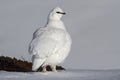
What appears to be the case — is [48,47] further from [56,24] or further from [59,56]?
[56,24]

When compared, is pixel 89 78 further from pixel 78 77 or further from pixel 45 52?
pixel 45 52

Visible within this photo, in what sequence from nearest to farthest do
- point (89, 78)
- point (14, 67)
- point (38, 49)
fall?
point (89, 78) → point (38, 49) → point (14, 67)

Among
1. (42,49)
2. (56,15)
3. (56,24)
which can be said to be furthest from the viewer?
(56,15)

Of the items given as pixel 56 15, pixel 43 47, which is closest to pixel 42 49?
pixel 43 47

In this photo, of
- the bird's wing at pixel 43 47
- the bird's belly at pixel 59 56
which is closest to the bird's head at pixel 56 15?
the bird's belly at pixel 59 56

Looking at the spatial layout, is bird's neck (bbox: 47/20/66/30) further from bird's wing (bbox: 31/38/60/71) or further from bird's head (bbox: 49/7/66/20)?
bird's wing (bbox: 31/38/60/71)

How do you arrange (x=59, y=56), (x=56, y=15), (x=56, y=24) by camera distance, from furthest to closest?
1. (x=56, y=15)
2. (x=56, y=24)
3. (x=59, y=56)

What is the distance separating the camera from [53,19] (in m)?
14.6

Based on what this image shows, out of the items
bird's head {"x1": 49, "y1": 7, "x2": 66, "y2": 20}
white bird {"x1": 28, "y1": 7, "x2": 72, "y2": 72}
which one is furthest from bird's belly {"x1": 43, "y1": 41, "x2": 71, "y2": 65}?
bird's head {"x1": 49, "y1": 7, "x2": 66, "y2": 20}

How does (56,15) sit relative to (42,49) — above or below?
above

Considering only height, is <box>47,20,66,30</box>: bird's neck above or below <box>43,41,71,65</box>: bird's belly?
above

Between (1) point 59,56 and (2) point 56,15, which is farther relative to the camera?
(2) point 56,15

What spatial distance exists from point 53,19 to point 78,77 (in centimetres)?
356

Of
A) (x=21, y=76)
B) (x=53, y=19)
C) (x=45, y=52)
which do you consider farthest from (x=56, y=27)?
(x=21, y=76)
